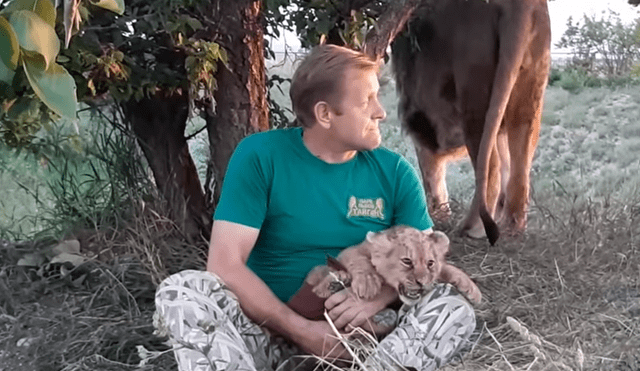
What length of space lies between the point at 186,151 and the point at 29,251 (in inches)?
28.4

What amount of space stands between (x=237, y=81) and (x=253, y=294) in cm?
131

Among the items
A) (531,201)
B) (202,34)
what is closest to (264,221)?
(202,34)

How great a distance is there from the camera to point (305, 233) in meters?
2.00

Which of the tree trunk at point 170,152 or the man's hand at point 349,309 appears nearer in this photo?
the man's hand at point 349,309

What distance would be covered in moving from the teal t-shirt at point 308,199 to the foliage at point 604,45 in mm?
3067

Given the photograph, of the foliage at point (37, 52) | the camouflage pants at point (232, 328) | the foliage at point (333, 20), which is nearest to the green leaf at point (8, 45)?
the foliage at point (37, 52)

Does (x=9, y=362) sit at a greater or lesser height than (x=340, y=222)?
lesser

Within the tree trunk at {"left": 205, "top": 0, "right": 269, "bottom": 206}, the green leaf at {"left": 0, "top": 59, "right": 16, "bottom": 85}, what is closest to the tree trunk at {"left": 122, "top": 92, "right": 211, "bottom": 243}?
the tree trunk at {"left": 205, "top": 0, "right": 269, "bottom": 206}

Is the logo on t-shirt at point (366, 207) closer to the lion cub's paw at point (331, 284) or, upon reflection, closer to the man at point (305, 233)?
the man at point (305, 233)

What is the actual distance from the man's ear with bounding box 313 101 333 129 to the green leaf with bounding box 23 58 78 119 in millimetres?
1110

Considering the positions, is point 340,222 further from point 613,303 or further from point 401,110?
point 401,110

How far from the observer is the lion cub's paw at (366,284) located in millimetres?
1822

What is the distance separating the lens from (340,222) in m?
1.99

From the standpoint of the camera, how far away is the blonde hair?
1.91m
